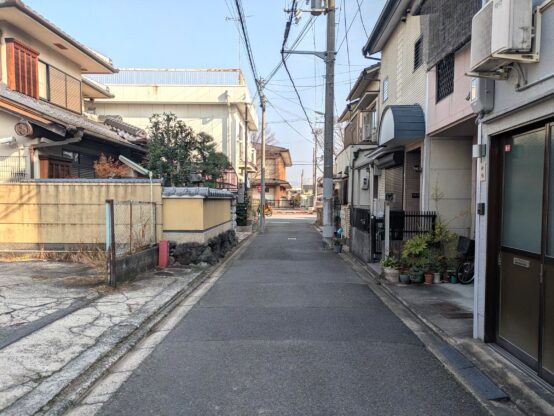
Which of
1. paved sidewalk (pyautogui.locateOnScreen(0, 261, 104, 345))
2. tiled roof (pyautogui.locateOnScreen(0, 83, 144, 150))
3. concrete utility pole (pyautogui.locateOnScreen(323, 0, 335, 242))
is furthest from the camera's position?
concrete utility pole (pyautogui.locateOnScreen(323, 0, 335, 242))

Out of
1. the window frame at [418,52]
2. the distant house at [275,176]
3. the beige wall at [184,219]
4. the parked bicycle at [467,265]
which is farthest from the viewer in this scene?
the distant house at [275,176]

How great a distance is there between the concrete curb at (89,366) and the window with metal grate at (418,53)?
8.42m

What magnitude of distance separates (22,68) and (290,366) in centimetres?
1420

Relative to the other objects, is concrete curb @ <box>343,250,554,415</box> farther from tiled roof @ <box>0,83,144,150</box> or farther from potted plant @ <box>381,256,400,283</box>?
tiled roof @ <box>0,83,144,150</box>

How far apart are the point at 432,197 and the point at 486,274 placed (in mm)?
5381

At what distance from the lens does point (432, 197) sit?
10.3m

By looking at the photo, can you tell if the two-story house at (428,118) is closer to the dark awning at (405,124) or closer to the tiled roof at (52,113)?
the dark awning at (405,124)

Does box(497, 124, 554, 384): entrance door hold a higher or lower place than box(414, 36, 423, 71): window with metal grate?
lower

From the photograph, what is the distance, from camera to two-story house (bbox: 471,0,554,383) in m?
4.11

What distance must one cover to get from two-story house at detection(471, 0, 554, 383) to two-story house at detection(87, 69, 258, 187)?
25261mm

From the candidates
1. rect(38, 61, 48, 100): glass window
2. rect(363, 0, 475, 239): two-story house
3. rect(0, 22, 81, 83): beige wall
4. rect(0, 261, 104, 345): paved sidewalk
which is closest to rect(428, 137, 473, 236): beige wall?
rect(363, 0, 475, 239): two-story house

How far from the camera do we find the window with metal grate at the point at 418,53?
11.2m

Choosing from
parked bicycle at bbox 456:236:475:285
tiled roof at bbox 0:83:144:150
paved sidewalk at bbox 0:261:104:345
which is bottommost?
paved sidewalk at bbox 0:261:104:345

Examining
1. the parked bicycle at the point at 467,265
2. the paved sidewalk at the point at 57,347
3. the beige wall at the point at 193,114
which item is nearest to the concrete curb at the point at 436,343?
the parked bicycle at the point at 467,265
